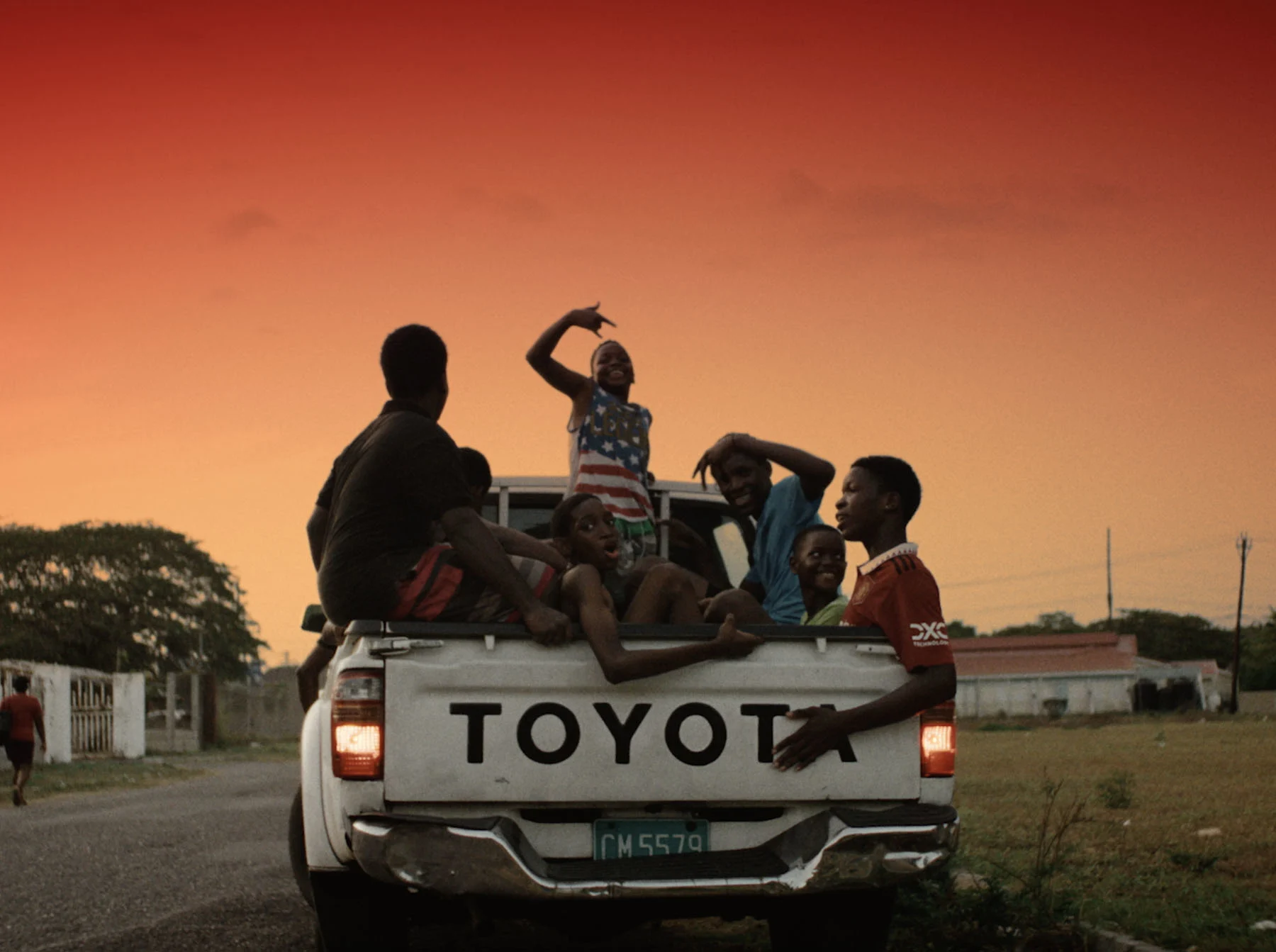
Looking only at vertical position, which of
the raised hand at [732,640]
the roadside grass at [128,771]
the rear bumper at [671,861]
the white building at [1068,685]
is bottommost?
the white building at [1068,685]

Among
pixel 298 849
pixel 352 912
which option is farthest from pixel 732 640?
pixel 298 849

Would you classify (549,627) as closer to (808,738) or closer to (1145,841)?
(808,738)

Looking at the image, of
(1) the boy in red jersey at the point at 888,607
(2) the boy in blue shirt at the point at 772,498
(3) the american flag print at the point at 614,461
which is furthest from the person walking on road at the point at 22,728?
(1) the boy in red jersey at the point at 888,607

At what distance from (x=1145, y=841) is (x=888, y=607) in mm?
5849

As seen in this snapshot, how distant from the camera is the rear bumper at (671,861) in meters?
4.02

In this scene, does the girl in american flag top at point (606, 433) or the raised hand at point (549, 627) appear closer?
the raised hand at point (549, 627)

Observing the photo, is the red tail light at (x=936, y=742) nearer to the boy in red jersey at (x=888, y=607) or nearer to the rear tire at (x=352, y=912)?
the boy in red jersey at (x=888, y=607)

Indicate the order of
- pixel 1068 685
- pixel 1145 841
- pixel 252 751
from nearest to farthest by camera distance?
pixel 1145 841, pixel 252 751, pixel 1068 685

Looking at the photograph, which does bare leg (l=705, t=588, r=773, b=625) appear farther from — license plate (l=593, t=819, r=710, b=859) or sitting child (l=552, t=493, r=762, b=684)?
license plate (l=593, t=819, r=710, b=859)

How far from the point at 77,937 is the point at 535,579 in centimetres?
320

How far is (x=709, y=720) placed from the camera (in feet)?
14.3

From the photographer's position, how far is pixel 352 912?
14.3ft

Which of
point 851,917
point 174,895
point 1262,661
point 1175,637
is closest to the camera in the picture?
point 851,917

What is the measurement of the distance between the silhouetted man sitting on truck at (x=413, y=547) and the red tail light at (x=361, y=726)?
493 millimetres
